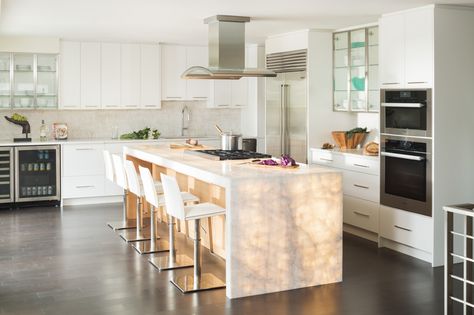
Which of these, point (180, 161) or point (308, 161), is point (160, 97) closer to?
point (308, 161)

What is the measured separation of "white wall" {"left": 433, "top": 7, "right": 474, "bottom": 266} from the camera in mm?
5965

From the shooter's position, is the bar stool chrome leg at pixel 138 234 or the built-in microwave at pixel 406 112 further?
the bar stool chrome leg at pixel 138 234

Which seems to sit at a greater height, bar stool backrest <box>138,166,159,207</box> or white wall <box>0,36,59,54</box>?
white wall <box>0,36,59,54</box>

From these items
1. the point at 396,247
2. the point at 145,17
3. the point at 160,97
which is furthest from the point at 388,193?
the point at 160,97

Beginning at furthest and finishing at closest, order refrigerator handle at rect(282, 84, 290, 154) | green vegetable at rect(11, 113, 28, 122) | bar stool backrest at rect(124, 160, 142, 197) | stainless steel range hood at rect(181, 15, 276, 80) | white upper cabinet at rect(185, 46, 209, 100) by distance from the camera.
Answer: white upper cabinet at rect(185, 46, 209, 100) < green vegetable at rect(11, 113, 28, 122) < refrigerator handle at rect(282, 84, 290, 154) < stainless steel range hood at rect(181, 15, 276, 80) < bar stool backrest at rect(124, 160, 142, 197)

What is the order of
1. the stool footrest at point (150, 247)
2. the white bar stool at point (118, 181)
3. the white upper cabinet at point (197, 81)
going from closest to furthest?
1. the stool footrest at point (150, 247)
2. the white bar stool at point (118, 181)
3. the white upper cabinet at point (197, 81)

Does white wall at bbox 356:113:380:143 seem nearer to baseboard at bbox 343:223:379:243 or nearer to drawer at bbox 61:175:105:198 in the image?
baseboard at bbox 343:223:379:243

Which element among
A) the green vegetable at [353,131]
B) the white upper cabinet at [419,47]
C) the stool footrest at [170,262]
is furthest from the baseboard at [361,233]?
the stool footrest at [170,262]

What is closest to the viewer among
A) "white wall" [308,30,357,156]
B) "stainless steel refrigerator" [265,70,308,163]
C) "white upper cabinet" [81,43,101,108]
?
"white wall" [308,30,357,156]

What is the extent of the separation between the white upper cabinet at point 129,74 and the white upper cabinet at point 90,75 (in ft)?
1.24

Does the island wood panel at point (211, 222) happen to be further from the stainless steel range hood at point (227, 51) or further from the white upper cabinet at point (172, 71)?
the white upper cabinet at point (172, 71)

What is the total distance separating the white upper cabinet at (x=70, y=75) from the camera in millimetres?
9555

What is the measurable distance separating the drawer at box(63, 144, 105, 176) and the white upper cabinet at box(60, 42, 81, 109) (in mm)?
720

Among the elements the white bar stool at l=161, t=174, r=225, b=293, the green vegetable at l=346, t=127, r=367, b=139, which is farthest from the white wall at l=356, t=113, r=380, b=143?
the white bar stool at l=161, t=174, r=225, b=293
